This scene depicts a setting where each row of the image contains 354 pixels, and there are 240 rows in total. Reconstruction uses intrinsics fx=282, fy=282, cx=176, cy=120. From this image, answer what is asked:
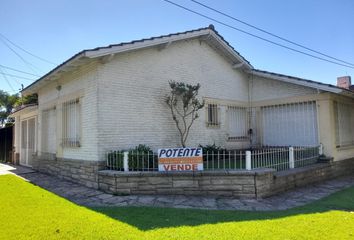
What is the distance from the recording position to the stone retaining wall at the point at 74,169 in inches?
354

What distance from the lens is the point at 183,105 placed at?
11.1 m

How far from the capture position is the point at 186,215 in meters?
6.13

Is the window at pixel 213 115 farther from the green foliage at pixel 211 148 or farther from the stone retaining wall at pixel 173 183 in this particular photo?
the stone retaining wall at pixel 173 183

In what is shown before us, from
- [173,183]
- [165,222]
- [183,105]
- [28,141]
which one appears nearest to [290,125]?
[183,105]

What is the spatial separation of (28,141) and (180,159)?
458 inches

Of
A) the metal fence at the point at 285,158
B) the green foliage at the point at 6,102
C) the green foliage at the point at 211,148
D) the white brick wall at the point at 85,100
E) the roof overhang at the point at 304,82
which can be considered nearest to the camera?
the metal fence at the point at 285,158

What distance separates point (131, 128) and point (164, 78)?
252cm

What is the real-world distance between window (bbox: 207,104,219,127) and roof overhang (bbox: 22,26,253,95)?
273 cm

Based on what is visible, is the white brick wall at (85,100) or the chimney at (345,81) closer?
the white brick wall at (85,100)

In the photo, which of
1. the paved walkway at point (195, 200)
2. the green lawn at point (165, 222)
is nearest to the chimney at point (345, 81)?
the paved walkway at point (195, 200)

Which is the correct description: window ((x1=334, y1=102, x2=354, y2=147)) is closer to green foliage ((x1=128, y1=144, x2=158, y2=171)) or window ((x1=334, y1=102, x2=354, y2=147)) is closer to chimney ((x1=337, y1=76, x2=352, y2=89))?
chimney ((x1=337, y1=76, x2=352, y2=89))

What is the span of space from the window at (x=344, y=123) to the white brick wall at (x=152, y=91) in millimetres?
4817

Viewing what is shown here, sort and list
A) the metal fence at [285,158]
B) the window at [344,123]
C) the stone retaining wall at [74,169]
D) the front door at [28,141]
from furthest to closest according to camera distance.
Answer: the front door at [28,141]
the window at [344,123]
the stone retaining wall at [74,169]
the metal fence at [285,158]

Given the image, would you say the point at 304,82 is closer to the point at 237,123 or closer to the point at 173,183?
the point at 237,123
